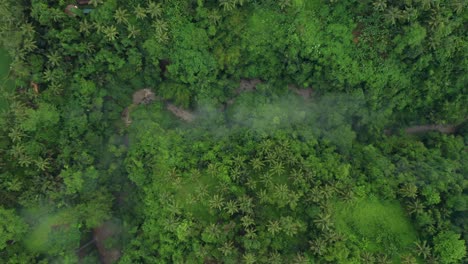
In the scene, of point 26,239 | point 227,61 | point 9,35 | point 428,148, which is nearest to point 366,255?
point 428,148

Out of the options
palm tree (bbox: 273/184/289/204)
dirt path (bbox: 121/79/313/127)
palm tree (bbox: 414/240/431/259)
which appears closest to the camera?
palm tree (bbox: 414/240/431/259)

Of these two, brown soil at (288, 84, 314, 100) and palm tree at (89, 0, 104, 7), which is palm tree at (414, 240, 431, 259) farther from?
palm tree at (89, 0, 104, 7)

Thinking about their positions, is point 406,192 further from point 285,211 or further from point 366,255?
point 285,211

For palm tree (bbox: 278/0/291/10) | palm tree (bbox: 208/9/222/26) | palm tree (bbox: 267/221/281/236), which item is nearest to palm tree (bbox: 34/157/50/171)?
palm tree (bbox: 208/9/222/26)

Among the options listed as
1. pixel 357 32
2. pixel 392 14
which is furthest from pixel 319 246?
pixel 392 14

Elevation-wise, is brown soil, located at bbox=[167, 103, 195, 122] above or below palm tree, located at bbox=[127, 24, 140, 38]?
below
